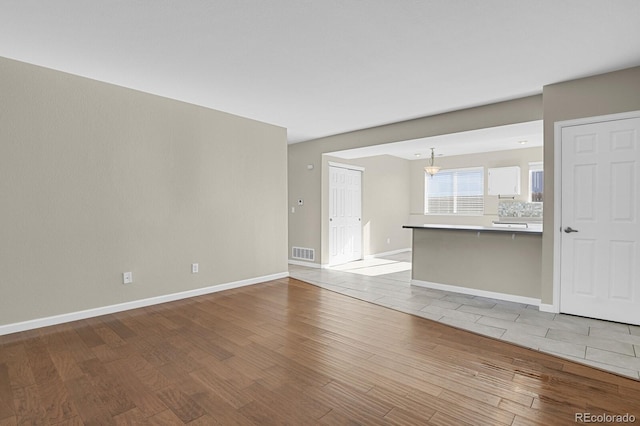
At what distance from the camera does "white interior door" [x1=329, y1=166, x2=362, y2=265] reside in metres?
6.86

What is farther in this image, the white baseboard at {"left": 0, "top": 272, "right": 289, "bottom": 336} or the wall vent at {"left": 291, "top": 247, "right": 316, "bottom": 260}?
the wall vent at {"left": 291, "top": 247, "right": 316, "bottom": 260}

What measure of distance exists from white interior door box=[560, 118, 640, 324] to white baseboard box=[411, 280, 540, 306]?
40 centimetres

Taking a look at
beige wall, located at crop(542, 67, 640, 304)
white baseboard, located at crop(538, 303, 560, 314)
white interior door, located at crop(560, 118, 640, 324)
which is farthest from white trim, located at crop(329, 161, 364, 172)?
white baseboard, located at crop(538, 303, 560, 314)

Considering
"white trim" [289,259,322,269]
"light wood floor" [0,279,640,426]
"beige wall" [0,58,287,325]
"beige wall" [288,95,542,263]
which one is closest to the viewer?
"light wood floor" [0,279,640,426]

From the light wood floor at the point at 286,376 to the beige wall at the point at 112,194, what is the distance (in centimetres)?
51

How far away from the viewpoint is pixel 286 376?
7.77ft

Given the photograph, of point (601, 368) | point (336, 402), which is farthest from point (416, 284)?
point (336, 402)

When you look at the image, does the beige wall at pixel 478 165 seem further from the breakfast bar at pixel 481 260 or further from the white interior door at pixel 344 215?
the breakfast bar at pixel 481 260

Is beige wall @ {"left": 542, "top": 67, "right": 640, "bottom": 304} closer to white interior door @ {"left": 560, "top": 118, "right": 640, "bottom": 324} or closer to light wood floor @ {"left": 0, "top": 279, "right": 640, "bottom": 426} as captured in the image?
white interior door @ {"left": 560, "top": 118, "right": 640, "bottom": 324}

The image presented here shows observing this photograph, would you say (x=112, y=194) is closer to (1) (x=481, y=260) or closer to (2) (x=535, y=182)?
(1) (x=481, y=260)

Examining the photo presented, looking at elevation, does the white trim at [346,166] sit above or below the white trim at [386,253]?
above

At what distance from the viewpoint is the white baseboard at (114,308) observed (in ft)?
10.3

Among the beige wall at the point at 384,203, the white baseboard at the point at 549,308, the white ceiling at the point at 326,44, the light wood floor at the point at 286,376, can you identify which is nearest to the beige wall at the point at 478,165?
the beige wall at the point at 384,203

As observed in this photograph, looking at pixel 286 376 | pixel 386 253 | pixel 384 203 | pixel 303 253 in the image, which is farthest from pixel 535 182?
pixel 286 376
